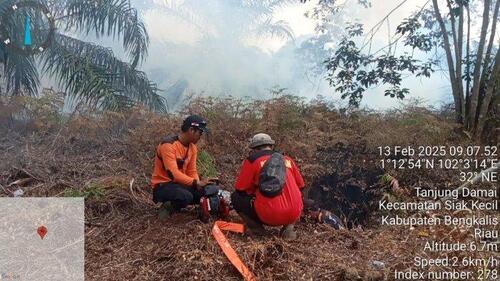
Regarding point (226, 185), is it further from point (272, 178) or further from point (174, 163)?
point (272, 178)

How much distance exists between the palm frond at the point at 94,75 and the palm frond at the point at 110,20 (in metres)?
0.32

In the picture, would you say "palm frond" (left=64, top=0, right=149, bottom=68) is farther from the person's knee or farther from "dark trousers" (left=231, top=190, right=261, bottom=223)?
"dark trousers" (left=231, top=190, right=261, bottom=223)

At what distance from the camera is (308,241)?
14.2ft

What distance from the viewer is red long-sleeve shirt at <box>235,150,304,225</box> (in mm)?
4105

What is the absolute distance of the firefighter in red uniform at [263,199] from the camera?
412cm

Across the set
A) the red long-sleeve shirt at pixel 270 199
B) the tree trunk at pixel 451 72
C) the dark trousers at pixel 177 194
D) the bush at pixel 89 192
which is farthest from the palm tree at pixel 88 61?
the tree trunk at pixel 451 72

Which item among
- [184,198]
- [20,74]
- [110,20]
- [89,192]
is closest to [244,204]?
[184,198]

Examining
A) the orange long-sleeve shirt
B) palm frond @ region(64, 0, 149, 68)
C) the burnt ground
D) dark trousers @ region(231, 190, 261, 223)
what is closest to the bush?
the burnt ground

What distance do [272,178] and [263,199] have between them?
0.73 feet

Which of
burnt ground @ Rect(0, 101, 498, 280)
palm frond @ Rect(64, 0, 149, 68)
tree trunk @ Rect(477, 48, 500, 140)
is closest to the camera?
burnt ground @ Rect(0, 101, 498, 280)

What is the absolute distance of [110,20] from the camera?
32.1ft

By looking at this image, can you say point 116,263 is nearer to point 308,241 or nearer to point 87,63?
point 308,241

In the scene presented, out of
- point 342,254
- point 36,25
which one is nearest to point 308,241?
point 342,254

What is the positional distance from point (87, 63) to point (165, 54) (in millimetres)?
10528
